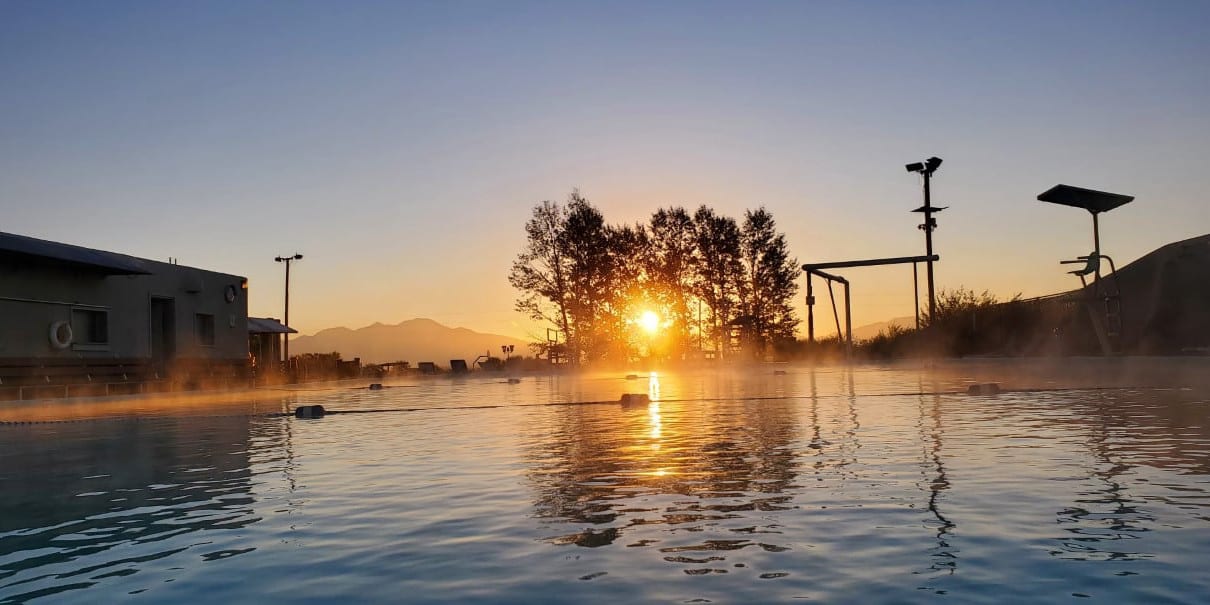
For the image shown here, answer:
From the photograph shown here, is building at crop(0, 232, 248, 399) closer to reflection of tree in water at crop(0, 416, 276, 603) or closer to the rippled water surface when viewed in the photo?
reflection of tree in water at crop(0, 416, 276, 603)

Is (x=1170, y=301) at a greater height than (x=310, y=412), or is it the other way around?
(x=1170, y=301)

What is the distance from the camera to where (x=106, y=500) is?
6.59 meters

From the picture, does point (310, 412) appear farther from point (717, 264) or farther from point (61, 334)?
point (717, 264)

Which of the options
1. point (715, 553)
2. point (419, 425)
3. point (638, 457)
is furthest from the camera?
point (419, 425)

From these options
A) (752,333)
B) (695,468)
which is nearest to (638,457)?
(695,468)

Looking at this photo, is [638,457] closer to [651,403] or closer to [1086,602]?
[1086,602]

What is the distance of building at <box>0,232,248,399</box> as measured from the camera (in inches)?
905

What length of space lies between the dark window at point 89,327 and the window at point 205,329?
451 cm

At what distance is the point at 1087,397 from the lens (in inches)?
561

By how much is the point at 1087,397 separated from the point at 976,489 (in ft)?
31.9

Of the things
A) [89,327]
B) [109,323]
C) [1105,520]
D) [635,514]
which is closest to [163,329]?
[109,323]

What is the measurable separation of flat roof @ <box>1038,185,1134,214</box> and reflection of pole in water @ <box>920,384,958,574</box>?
14.1m

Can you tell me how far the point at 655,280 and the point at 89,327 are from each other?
31.1 meters

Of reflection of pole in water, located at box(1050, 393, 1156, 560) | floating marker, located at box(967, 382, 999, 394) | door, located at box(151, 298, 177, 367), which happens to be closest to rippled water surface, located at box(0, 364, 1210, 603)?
reflection of pole in water, located at box(1050, 393, 1156, 560)
